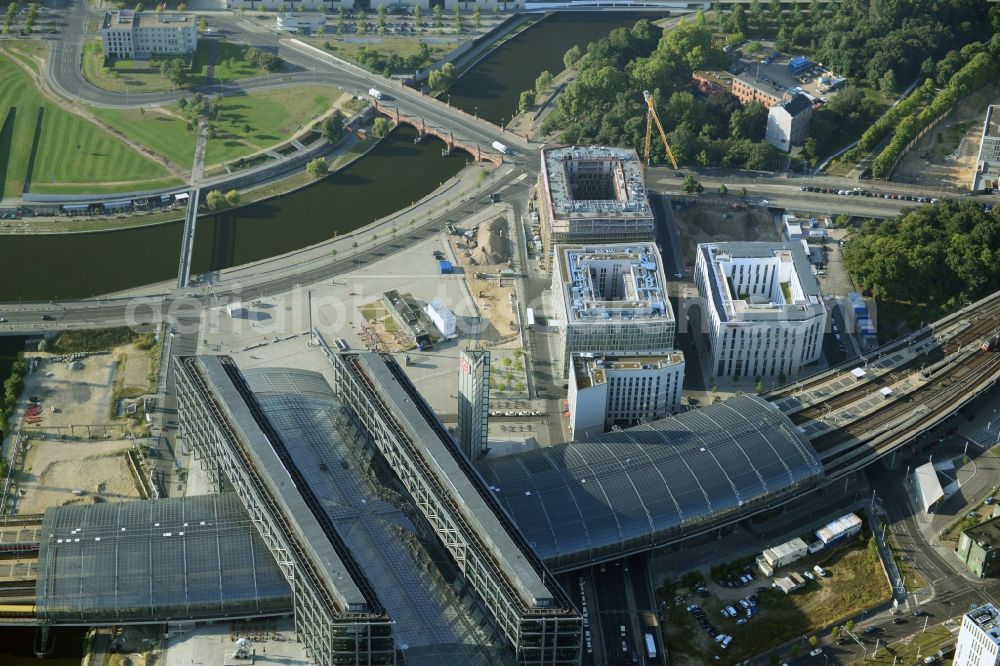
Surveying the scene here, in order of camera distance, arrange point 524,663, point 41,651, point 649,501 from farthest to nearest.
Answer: point 649,501 → point 41,651 → point 524,663

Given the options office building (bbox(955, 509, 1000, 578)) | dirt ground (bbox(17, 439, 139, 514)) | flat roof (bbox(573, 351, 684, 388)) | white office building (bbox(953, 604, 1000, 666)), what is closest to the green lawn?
office building (bbox(955, 509, 1000, 578))

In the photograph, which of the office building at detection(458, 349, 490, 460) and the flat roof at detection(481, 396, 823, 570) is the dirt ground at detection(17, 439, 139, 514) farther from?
the flat roof at detection(481, 396, 823, 570)

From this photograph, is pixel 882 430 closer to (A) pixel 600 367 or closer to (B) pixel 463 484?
(A) pixel 600 367

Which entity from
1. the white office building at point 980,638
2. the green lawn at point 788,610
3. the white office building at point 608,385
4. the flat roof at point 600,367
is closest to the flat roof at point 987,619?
the white office building at point 980,638

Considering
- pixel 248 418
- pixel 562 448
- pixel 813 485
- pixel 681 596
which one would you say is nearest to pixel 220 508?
pixel 248 418

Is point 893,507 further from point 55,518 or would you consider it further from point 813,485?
point 55,518

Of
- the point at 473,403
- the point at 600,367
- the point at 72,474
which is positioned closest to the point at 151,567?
the point at 72,474
